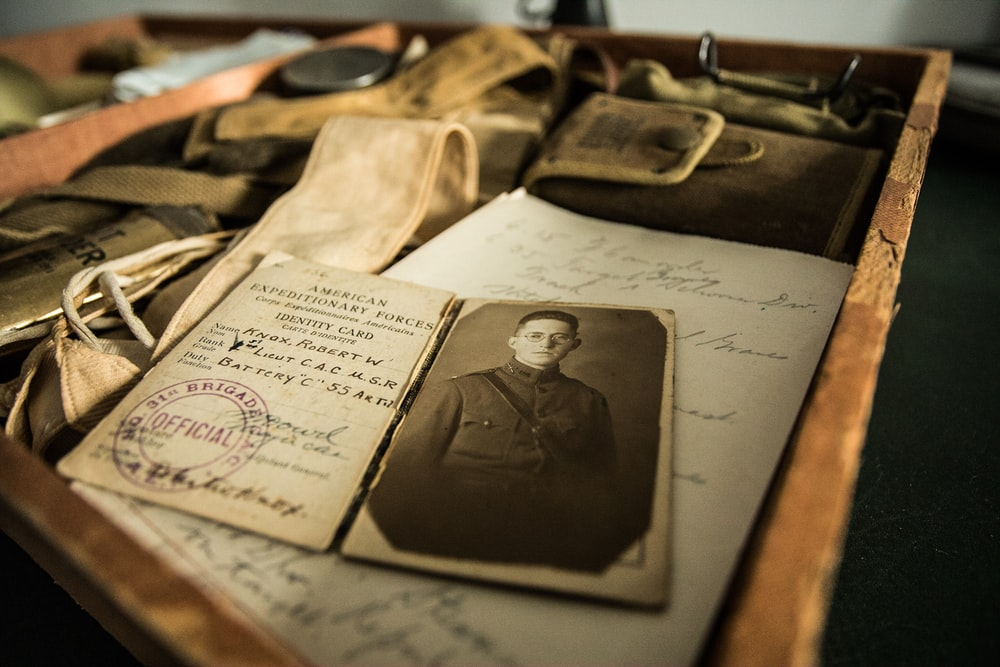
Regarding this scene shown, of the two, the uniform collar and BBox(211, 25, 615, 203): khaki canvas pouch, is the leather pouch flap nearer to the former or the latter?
BBox(211, 25, 615, 203): khaki canvas pouch

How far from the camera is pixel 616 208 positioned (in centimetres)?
65

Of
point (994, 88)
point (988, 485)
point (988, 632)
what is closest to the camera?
point (988, 632)

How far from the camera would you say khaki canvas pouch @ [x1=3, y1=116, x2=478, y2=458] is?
1.41ft

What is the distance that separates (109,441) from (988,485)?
26.6 inches

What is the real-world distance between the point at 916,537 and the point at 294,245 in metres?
0.59

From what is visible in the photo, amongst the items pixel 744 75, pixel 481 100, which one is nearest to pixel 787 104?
pixel 744 75

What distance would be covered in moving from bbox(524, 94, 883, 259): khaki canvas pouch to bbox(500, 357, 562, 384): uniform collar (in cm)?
28

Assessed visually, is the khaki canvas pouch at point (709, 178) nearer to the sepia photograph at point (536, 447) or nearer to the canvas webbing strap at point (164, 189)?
the sepia photograph at point (536, 447)

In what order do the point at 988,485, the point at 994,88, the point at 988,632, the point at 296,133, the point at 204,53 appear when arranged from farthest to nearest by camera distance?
1. the point at 204,53
2. the point at 994,88
3. the point at 296,133
4. the point at 988,485
5. the point at 988,632

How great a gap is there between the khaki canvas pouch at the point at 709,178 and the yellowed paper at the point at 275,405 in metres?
0.24

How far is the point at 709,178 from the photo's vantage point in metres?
0.64

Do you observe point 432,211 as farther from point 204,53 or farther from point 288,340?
point 204,53

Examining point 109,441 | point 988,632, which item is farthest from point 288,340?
point 988,632

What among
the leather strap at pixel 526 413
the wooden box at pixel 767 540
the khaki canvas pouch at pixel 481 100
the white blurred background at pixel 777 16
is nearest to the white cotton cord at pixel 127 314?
the wooden box at pixel 767 540
